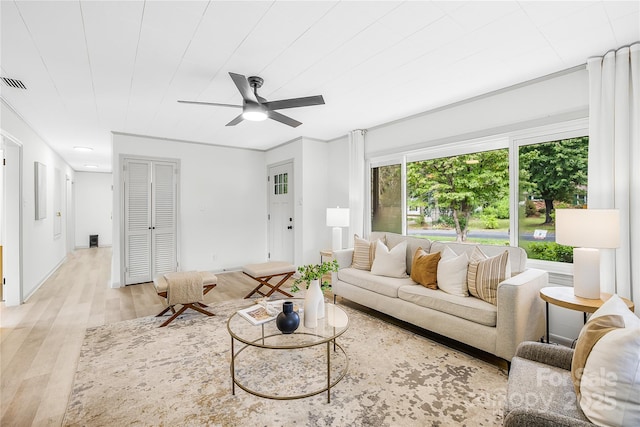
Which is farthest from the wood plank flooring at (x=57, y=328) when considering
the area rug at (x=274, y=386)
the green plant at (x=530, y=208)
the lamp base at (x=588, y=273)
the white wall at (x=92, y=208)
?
the white wall at (x=92, y=208)

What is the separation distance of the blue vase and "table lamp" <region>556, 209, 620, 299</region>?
215cm

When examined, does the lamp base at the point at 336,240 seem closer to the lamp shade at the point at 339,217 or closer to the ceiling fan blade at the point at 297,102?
the lamp shade at the point at 339,217

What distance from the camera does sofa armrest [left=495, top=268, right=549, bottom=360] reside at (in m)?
2.32

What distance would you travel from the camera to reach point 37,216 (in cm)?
484

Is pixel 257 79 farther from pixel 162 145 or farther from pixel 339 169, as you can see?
pixel 162 145

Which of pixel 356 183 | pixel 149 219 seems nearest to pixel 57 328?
pixel 149 219

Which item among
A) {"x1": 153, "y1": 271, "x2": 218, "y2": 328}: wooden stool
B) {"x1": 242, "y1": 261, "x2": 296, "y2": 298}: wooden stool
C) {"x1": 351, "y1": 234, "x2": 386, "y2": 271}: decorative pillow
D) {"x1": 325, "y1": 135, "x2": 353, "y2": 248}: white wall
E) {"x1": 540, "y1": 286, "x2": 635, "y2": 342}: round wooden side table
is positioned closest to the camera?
{"x1": 540, "y1": 286, "x2": 635, "y2": 342}: round wooden side table

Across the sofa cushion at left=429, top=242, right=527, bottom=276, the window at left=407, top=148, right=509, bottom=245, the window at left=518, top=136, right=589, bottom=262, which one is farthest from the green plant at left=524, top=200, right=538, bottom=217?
the sofa cushion at left=429, top=242, right=527, bottom=276

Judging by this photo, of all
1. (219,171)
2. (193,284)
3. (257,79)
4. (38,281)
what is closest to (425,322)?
(193,284)

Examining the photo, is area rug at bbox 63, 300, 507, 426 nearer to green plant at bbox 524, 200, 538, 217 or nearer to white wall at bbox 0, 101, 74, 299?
green plant at bbox 524, 200, 538, 217

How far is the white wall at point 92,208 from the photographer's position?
31.3ft

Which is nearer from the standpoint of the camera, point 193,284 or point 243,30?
point 243,30

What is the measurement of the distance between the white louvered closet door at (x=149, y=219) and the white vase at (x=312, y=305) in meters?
3.93

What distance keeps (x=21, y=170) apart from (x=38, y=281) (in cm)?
187
